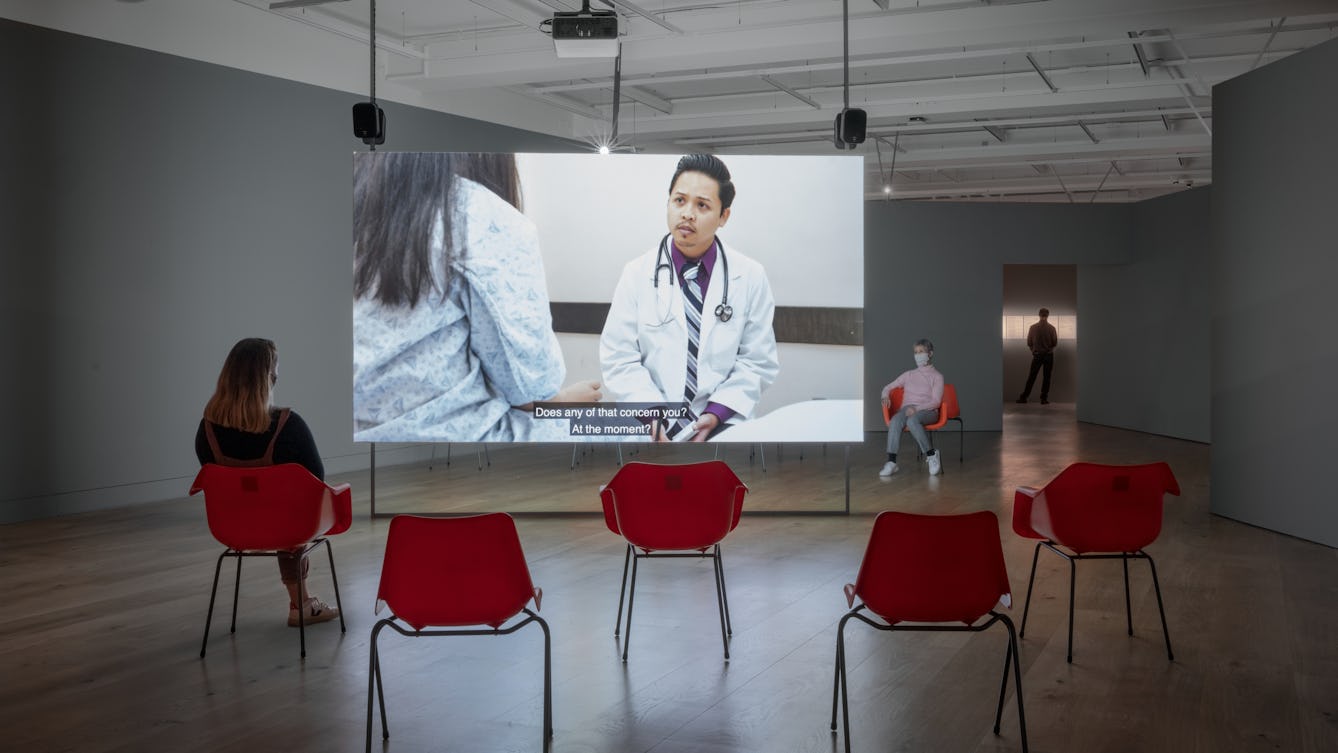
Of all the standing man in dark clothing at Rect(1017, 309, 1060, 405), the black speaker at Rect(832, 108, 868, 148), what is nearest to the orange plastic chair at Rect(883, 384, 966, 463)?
the black speaker at Rect(832, 108, 868, 148)

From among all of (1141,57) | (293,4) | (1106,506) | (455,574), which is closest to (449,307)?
(293,4)

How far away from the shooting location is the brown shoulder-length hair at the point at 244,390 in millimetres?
4734

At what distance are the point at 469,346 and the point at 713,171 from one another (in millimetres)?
2090

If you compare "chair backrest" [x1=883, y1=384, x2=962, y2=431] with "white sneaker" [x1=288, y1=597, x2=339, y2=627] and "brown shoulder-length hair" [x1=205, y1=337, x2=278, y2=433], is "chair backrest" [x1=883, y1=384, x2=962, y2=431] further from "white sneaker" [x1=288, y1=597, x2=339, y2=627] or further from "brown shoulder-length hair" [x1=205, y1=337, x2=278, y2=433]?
"brown shoulder-length hair" [x1=205, y1=337, x2=278, y2=433]

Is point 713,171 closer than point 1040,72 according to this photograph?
Yes

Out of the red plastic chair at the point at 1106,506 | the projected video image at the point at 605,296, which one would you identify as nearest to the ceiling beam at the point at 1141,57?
the projected video image at the point at 605,296

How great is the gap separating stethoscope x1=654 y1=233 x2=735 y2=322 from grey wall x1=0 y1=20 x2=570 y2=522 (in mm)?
4009

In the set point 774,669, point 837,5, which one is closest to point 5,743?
point 774,669

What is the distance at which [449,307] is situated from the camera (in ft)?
25.4

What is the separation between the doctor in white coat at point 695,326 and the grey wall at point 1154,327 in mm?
7672

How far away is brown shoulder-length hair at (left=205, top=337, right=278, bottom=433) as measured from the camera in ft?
15.5

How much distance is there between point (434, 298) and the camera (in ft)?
25.3

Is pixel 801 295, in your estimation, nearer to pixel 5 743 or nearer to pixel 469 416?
pixel 469 416

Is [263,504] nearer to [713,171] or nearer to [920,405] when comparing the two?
[713,171]
